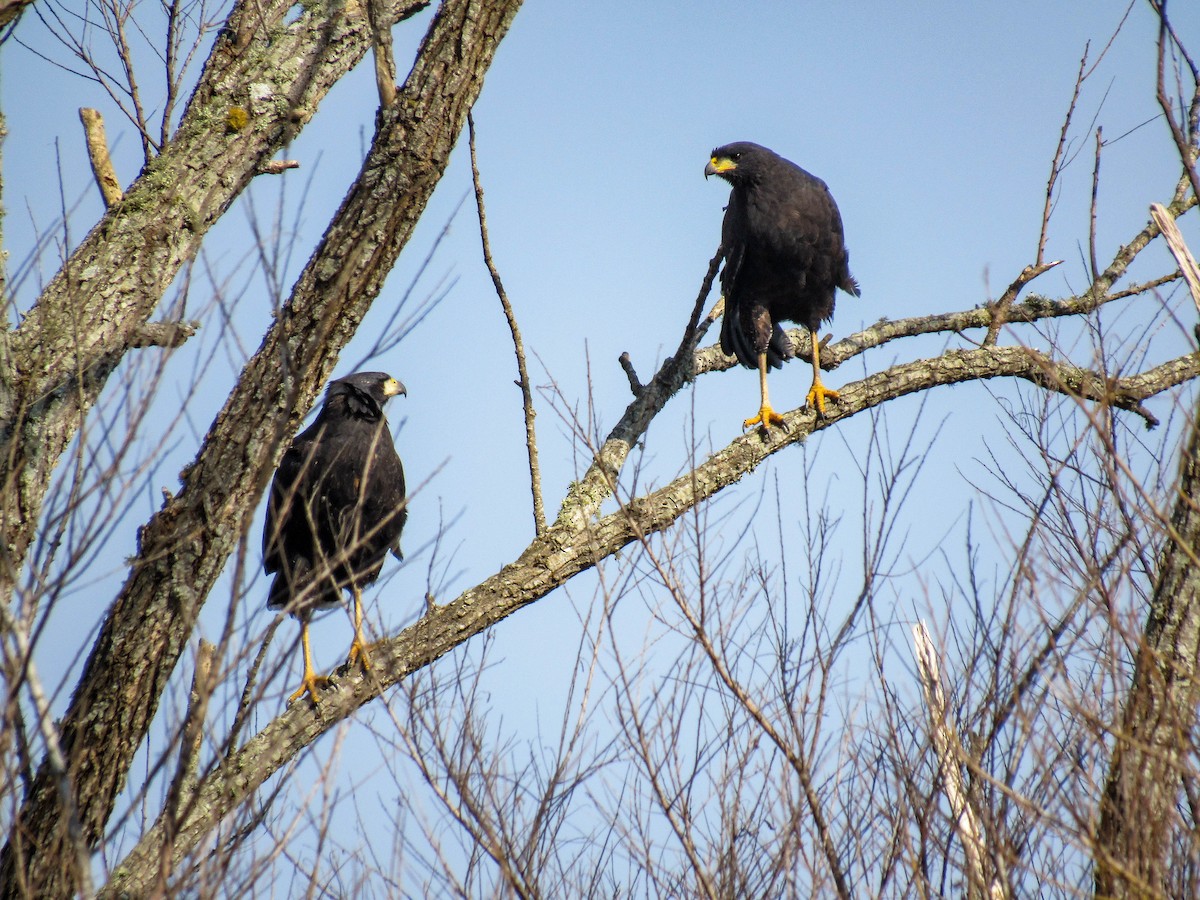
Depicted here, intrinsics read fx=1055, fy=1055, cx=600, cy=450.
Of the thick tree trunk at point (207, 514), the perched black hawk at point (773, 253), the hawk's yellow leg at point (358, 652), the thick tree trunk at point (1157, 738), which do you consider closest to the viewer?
the thick tree trunk at point (1157, 738)

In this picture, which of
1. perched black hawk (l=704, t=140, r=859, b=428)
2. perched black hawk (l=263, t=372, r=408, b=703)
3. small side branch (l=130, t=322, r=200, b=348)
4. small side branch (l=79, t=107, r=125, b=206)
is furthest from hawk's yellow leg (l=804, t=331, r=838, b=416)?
small side branch (l=79, t=107, r=125, b=206)

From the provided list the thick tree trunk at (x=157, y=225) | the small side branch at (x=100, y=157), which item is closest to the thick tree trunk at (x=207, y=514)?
the thick tree trunk at (x=157, y=225)

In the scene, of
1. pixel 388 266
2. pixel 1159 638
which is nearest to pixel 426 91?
pixel 388 266

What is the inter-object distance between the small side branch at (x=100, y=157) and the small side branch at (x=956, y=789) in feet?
10.8

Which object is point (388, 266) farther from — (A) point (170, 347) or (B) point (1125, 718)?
(B) point (1125, 718)

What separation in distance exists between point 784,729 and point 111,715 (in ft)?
6.27

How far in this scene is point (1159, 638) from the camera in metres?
2.98

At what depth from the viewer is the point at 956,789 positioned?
123 inches

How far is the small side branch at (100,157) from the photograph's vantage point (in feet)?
12.9

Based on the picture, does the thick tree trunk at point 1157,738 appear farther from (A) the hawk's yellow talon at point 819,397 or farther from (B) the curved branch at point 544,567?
(A) the hawk's yellow talon at point 819,397

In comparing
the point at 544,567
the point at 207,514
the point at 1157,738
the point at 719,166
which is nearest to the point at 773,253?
the point at 719,166

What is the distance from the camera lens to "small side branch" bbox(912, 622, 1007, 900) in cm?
289

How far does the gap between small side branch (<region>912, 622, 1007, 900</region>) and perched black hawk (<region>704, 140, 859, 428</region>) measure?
8.53 ft

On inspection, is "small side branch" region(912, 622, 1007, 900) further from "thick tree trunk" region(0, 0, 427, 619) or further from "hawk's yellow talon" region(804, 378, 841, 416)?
"thick tree trunk" region(0, 0, 427, 619)
